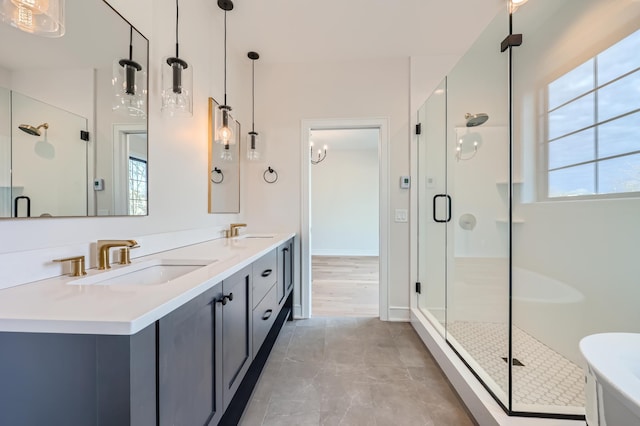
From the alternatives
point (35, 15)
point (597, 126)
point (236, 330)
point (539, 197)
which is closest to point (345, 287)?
point (539, 197)

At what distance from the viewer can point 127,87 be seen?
3.89 feet

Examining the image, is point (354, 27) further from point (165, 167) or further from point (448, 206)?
point (165, 167)

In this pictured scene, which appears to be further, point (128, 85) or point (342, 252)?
point (342, 252)

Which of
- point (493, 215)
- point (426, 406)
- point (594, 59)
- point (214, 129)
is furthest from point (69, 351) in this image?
point (594, 59)

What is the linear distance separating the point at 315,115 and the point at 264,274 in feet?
5.70

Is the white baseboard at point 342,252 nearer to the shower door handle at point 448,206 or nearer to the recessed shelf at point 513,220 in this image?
the shower door handle at point 448,206

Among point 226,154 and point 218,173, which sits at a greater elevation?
point 226,154

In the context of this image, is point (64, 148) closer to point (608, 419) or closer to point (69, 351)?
point (69, 351)

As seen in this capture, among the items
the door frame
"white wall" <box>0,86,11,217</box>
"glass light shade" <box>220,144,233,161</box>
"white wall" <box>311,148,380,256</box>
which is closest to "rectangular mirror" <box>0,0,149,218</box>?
"white wall" <box>0,86,11,217</box>

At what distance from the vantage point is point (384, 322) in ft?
8.43

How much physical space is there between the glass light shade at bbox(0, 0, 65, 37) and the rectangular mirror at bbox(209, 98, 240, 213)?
4.02 ft

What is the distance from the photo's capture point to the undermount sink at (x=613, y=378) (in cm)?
70

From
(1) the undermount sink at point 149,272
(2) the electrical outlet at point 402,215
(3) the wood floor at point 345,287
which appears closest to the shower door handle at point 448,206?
(2) the electrical outlet at point 402,215

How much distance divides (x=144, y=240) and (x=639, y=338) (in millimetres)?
2118
